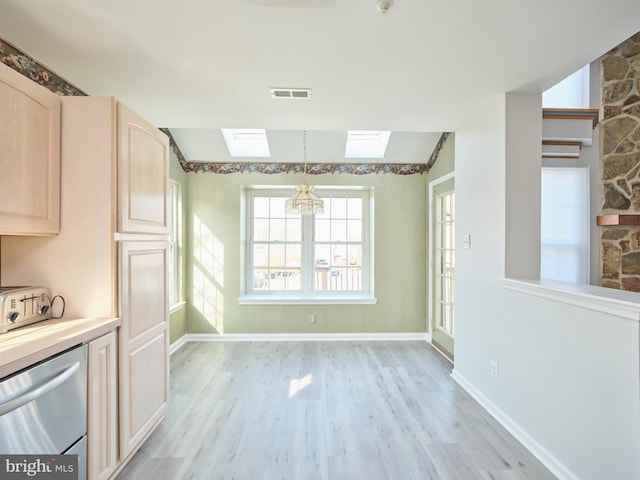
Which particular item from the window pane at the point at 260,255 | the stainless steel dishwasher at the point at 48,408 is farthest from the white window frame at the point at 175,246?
the stainless steel dishwasher at the point at 48,408

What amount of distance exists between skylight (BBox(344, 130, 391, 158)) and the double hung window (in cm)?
56

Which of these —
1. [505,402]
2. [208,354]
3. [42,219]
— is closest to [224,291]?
[208,354]

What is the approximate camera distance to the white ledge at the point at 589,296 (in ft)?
4.77

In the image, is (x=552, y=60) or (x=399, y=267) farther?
(x=399, y=267)

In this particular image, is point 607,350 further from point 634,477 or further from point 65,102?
point 65,102

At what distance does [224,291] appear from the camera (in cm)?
434

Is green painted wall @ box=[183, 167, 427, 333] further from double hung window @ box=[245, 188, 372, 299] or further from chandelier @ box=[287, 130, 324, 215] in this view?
chandelier @ box=[287, 130, 324, 215]

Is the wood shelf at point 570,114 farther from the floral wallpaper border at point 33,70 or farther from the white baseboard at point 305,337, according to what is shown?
the floral wallpaper border at point 33,70

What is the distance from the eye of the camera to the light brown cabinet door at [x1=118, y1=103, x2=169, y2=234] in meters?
1.84

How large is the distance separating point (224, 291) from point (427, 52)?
3655 millimetres

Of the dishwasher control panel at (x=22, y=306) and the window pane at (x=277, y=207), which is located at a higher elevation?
the window pane at (x=277, y=207)

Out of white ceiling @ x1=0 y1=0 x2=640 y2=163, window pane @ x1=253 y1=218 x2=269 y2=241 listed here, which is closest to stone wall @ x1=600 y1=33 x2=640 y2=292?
white ceiling @ x1=0 y1=0 x2=640 y2=163

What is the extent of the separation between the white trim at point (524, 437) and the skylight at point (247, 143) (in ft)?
11.7

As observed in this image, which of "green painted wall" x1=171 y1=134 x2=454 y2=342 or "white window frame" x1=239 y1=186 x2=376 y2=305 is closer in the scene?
"green painted wall" x1=171 y1=134 x2=454 y2=342
